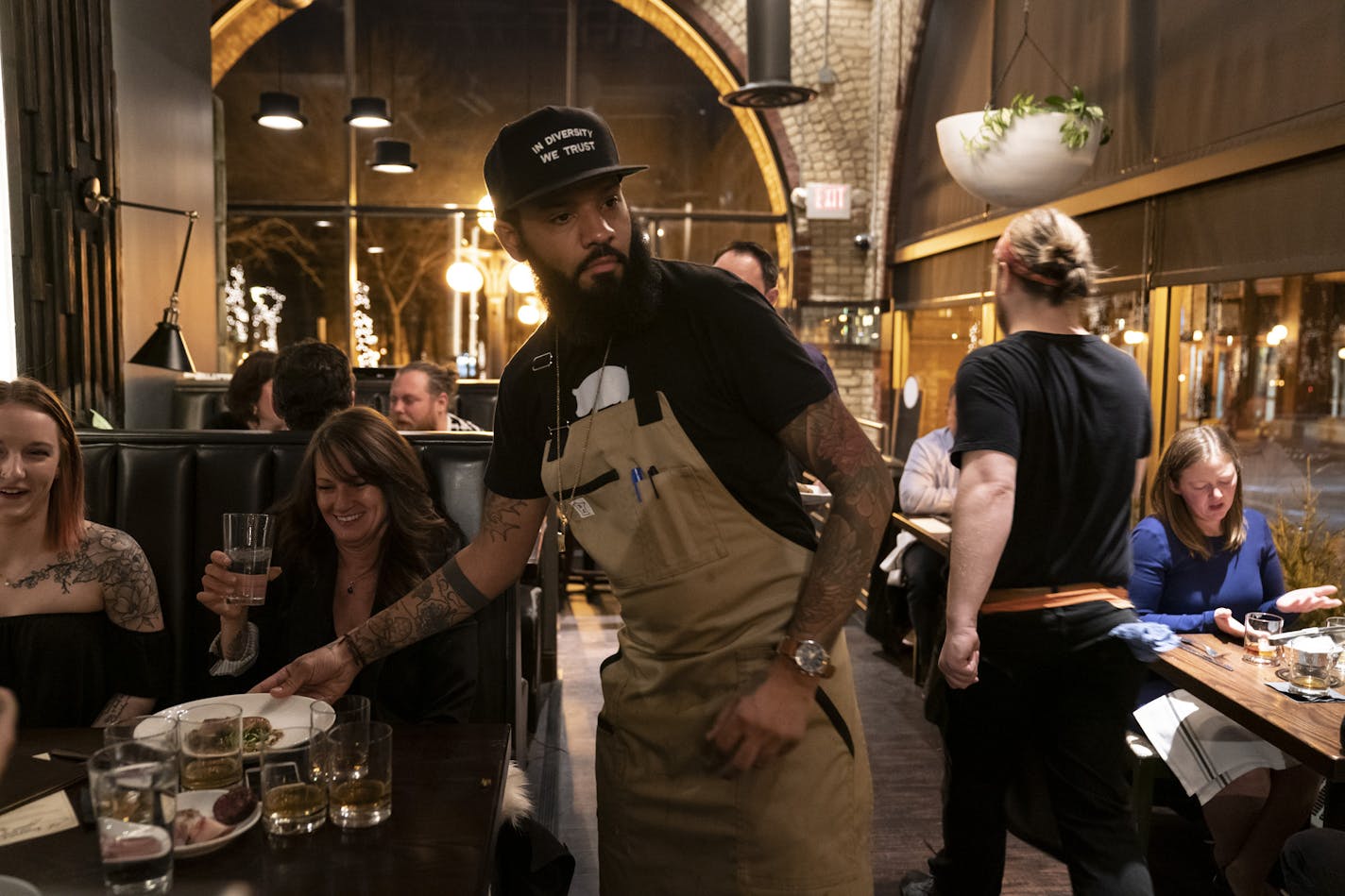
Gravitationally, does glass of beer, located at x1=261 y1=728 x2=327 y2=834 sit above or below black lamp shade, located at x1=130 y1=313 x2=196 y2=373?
below

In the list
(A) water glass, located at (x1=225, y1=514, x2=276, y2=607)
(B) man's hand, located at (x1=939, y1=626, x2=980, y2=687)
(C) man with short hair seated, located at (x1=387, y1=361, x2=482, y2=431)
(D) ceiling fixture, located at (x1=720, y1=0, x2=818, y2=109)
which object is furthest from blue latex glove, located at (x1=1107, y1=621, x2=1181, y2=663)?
(D) ceiling fixture, located at (x1=720, y1=0, x2=818, y2=109)

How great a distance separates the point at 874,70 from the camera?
8.70 meters

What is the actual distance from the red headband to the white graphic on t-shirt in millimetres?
1133

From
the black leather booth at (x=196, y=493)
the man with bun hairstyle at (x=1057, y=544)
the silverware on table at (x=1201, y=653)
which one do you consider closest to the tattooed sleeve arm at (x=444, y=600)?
the black leather booth at (x=196, y=493)

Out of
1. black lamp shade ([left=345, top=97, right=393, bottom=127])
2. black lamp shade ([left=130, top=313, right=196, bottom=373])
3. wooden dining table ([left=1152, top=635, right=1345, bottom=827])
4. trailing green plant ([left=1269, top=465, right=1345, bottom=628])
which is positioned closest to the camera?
wooden dining table ([left=1152, top=635, right=1345, bottom=827])

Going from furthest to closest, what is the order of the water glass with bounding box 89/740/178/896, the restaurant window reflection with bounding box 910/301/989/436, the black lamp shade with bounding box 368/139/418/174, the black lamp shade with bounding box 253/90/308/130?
the black lamp shade with bounding box 368/139/418/174 < the black lamp shade with bounding box 253/90/308/130 < the restaurant window reflection with bounding box 910/301/989/436 < the water glass with bounding box 89/740/178/896

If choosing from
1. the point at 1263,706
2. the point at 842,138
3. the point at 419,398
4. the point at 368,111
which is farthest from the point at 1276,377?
the point at 368,111

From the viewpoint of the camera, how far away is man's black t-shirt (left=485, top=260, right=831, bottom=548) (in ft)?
5.08

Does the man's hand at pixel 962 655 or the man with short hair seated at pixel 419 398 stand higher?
the man with short hair seated at pixel 419 398

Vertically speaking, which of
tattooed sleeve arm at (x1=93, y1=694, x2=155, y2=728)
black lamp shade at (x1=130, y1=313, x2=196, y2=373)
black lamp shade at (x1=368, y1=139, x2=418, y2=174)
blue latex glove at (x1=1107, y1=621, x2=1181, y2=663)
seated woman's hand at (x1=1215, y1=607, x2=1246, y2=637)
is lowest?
tattooed sleeve arm at (x1=93, y1=694, x2=155, y2=728)

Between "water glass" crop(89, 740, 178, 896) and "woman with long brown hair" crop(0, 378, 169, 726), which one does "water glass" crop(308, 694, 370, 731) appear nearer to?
"water glass" crop(89, 740, 178, 896)

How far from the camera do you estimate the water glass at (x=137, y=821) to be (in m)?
1.23

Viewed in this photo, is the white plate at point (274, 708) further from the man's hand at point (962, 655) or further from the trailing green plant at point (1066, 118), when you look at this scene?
the trailing green plant at point (1066, 118)

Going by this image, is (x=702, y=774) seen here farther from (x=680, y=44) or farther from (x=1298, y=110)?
(x=680, y=44)
